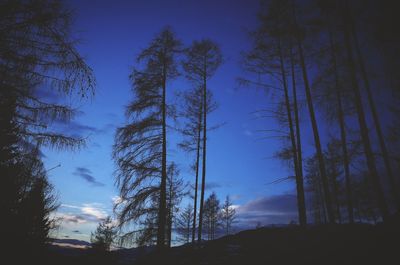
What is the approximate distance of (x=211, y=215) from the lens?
120 feet

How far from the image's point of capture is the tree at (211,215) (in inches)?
1401

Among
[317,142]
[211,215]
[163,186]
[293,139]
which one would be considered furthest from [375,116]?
[211,215]

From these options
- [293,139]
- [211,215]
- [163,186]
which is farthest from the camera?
[211,215]

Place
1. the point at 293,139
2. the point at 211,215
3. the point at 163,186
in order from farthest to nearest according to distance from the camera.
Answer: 1. the point at 211,215
2. the point at 293,139
3. the point at 163,186

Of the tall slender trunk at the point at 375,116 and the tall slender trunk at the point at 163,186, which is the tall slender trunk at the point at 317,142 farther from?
the tall slender trunk at the point at 163,186

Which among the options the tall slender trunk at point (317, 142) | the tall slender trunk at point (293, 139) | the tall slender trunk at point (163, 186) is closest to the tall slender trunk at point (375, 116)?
the tall slender trunk at point (317, 142)

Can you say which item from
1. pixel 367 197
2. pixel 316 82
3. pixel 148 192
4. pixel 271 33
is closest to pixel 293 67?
pixel 316 82

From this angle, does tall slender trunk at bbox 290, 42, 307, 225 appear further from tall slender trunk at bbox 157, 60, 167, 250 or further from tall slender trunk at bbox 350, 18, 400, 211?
tall slender trunk at bbox 157, 60, 167, 250

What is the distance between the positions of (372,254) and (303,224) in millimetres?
4478

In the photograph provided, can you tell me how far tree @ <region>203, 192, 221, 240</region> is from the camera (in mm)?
35594

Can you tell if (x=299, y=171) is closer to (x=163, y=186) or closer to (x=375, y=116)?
(x=375, y=116)

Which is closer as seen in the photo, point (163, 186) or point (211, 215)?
point (163, 186)

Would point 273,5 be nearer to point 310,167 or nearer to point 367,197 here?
point 310,167

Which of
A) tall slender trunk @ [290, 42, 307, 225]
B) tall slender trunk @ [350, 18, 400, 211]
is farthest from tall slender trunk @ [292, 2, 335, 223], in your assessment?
tall slender trunk @ [350, 18, 400, 211]
